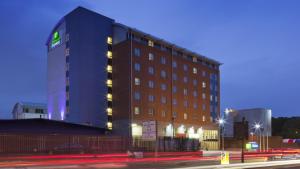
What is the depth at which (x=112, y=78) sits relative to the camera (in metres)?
110

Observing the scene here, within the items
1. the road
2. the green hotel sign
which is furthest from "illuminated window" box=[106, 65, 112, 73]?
the road

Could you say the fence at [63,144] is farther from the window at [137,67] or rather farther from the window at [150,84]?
the window at [150,84]

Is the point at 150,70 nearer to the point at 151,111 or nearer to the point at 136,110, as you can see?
the point at 151,111

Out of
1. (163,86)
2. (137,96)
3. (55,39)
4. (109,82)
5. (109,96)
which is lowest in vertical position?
(137,96)

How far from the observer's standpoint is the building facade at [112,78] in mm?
105438

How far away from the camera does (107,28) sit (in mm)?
111250

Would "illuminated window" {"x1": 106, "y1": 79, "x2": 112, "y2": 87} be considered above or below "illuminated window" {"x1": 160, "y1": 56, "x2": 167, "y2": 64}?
below

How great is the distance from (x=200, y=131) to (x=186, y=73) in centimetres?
1700

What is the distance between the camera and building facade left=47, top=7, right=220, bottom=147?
105m

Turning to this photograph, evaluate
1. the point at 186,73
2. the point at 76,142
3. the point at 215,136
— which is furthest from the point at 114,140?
the point at 215,136

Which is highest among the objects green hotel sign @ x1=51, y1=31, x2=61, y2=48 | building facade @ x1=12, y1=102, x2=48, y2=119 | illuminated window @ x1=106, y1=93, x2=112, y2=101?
green hotel sign @ x1=51, y1=31, x2=61, y2=48

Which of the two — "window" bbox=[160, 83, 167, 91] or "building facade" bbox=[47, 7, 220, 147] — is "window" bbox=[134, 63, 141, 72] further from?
"window" bbox=[160, 83, 167, 91]

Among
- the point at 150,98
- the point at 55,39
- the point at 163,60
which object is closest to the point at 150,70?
the point at 163,60

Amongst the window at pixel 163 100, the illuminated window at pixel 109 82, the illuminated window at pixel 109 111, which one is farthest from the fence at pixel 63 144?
the window at pixel 163 100
